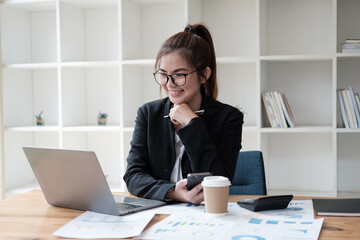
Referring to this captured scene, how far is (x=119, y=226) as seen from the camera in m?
1.29

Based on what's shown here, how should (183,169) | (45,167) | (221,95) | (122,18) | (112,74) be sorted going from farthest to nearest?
(112,74) < (221,95) < (122,18) < (183,169) < (45,167)

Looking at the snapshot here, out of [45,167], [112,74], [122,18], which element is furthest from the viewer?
[112,74]

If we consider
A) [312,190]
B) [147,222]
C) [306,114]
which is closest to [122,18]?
[306,114]

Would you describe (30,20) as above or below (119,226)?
above

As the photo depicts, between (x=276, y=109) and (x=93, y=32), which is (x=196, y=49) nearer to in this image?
(x=276, y=109)

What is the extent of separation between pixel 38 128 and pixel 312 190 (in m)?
1.96

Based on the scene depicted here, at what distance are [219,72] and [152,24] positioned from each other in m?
0.60

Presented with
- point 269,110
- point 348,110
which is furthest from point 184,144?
point 348,110

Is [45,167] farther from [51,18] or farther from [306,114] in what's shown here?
[51,18]

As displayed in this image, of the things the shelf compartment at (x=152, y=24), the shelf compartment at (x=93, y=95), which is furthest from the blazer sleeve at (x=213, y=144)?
the shelf compartment at (x=93, y=95)

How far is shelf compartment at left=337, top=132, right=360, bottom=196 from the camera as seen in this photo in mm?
3098

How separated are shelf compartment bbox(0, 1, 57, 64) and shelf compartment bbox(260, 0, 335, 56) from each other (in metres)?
1.59

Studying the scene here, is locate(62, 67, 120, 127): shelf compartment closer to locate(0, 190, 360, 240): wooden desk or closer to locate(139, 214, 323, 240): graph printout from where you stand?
locate(0, 190, 360, 240): wooden desk

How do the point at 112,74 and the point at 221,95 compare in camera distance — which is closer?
the point at 221,95
